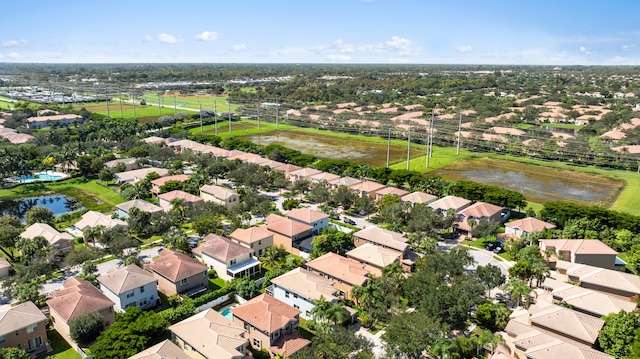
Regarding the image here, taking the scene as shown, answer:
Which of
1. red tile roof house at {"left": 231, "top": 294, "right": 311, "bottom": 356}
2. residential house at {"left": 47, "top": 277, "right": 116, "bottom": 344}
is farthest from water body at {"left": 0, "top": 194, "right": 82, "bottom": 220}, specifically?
red tile roof house at {"left": 231, "top": 294, "right": 311, "bottom": 356}

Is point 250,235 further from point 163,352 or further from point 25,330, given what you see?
point 25,330

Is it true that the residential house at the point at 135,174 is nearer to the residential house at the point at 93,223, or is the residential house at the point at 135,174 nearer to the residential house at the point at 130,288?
the residential house at the point at 93,223

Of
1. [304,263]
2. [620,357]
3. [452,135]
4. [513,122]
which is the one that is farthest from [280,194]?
[513,122]

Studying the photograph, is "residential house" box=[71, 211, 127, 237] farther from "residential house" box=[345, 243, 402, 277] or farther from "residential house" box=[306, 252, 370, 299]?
"residential house" box=[345, 243, 402, 277]

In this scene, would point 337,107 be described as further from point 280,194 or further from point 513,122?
point 280,194

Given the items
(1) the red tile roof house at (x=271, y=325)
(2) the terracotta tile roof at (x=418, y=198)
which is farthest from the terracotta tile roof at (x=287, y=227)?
(2) the terracotta tile roof at (x=418, y=198)

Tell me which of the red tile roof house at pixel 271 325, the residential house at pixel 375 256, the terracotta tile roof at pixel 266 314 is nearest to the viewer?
the red tile roof house at pixel 271 325
